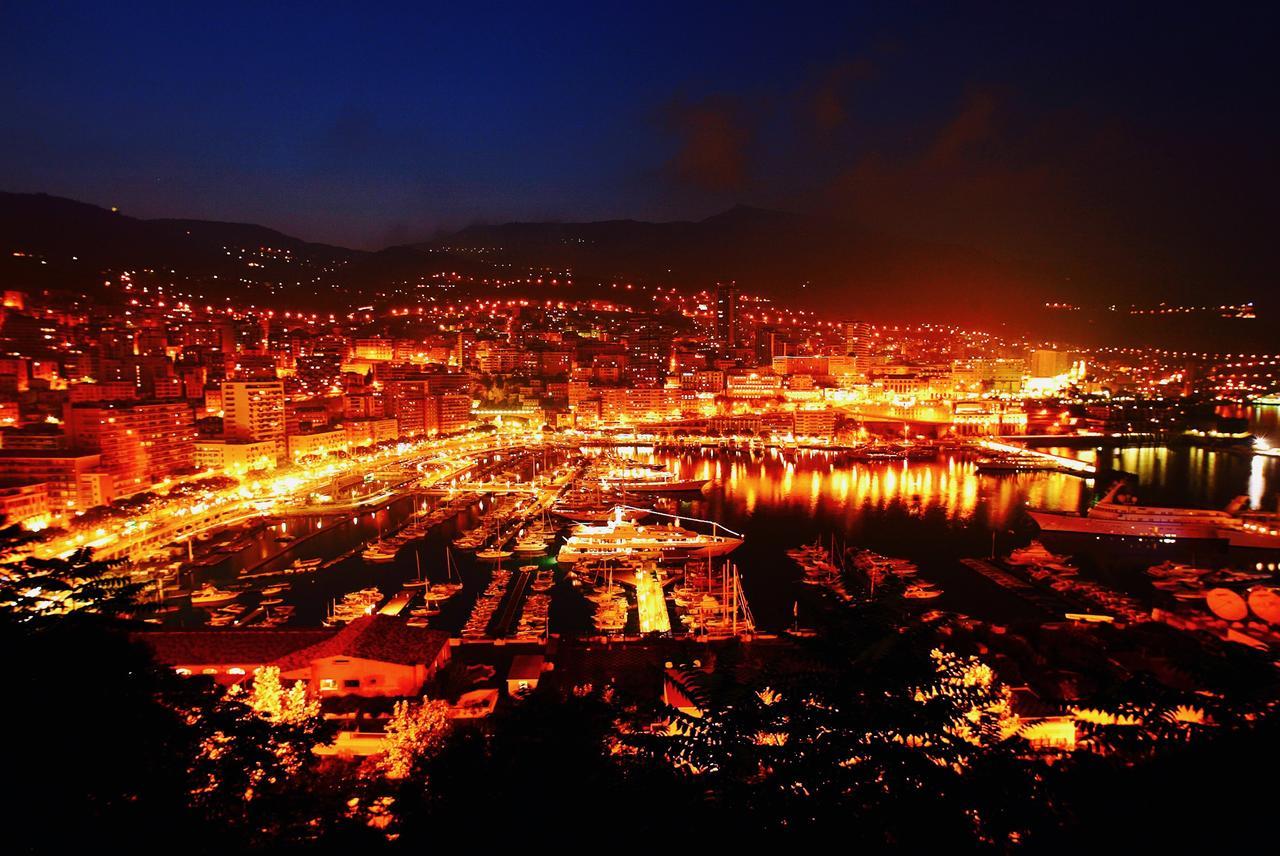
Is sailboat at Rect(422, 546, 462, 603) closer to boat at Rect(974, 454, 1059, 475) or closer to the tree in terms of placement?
the tree

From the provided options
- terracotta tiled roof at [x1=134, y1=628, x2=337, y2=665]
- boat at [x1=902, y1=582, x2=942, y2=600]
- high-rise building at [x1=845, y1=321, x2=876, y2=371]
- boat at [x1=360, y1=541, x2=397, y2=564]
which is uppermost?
high-rise building at [x1=845, y1=321, x2=876, y2=371]

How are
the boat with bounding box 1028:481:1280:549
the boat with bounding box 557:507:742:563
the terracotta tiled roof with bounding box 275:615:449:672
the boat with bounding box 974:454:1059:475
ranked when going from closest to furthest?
the terracotta tiled roof with bounding box 275:615:449:672, the boat with bounding box 557:507:742:563, the boat with bounding box 1028:481:1280:549, the boat with bounding box 974:454:1059:475

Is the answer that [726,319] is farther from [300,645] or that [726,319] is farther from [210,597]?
[300,645]

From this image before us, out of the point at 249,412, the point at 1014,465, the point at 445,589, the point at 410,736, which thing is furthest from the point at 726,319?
the point at 410,736

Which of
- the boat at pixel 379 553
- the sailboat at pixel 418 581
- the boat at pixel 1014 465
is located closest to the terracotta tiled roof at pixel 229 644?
the sailboat at pixel 418 581

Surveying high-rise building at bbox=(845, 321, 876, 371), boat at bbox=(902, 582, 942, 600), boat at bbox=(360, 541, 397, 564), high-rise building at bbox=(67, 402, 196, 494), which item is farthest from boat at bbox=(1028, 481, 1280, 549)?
high-rise building at bbox=(845, 321, 876, 371)
